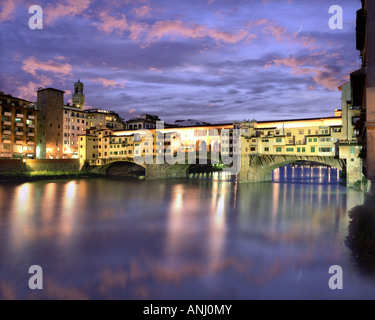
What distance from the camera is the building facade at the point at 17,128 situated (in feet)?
185

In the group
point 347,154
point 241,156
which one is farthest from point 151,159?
point 347,154

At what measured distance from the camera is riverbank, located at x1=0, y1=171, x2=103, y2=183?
50566 millimetres

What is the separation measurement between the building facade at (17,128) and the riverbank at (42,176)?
6.46 metres

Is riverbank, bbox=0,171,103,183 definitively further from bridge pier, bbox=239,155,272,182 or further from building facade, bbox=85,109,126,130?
bridge pier, bbox=239,155,272,182

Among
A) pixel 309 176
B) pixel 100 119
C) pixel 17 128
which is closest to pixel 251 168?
pixel 309 176

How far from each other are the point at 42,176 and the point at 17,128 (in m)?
11.8

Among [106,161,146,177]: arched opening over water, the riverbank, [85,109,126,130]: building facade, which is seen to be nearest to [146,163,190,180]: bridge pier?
[106,161,146,177]: arched opening over water

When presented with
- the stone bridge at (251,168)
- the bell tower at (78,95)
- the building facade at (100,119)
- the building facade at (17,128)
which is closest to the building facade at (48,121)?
the building facade at (17,128)

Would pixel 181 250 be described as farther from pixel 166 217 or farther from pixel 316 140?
pixel 316 140

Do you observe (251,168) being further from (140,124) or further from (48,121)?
(48,121)

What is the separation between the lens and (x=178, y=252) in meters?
15.4

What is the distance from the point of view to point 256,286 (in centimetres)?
1133

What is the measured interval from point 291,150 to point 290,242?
32650mm

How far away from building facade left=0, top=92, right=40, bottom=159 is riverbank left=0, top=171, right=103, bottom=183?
6.46 meters
